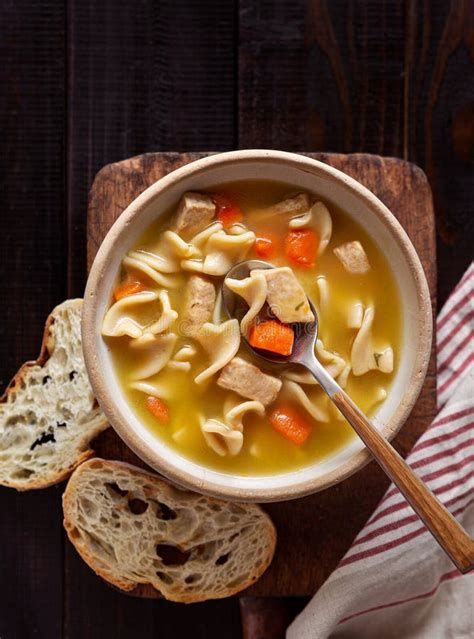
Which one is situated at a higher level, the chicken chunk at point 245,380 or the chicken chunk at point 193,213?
the chicken chunk at point 193,213

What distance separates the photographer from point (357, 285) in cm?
307

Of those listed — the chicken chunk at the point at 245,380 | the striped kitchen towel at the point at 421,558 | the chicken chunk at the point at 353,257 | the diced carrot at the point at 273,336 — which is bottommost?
the striped kitchen towel at the point at 421,558

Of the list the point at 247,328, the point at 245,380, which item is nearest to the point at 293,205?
the point at 247,328

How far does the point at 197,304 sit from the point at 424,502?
95 cm

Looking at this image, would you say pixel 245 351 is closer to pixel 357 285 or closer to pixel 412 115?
pixel 357 285

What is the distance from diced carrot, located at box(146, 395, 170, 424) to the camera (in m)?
3.01

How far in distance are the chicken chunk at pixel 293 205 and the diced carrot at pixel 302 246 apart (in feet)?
0.23

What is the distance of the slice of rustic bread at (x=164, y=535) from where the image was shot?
3412 mm

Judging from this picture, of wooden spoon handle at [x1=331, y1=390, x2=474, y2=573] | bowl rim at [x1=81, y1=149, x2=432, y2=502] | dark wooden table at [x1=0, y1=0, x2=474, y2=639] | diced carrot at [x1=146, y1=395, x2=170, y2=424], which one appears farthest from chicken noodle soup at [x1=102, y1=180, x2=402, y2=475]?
dark wooden table at [x1=0, y1=0, x2=474, y2=639]

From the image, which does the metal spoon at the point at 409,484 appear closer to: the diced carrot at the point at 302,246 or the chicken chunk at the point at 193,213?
the diced carrot at the point at 302,246

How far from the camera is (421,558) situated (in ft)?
11.3

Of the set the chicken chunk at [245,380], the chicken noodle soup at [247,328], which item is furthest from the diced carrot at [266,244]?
the chicken chunk at [245,380]

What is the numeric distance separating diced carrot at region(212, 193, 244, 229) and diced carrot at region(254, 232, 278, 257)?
0.10 meters

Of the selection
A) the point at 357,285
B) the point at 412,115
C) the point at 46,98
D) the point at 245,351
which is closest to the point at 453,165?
the point at 412,115
